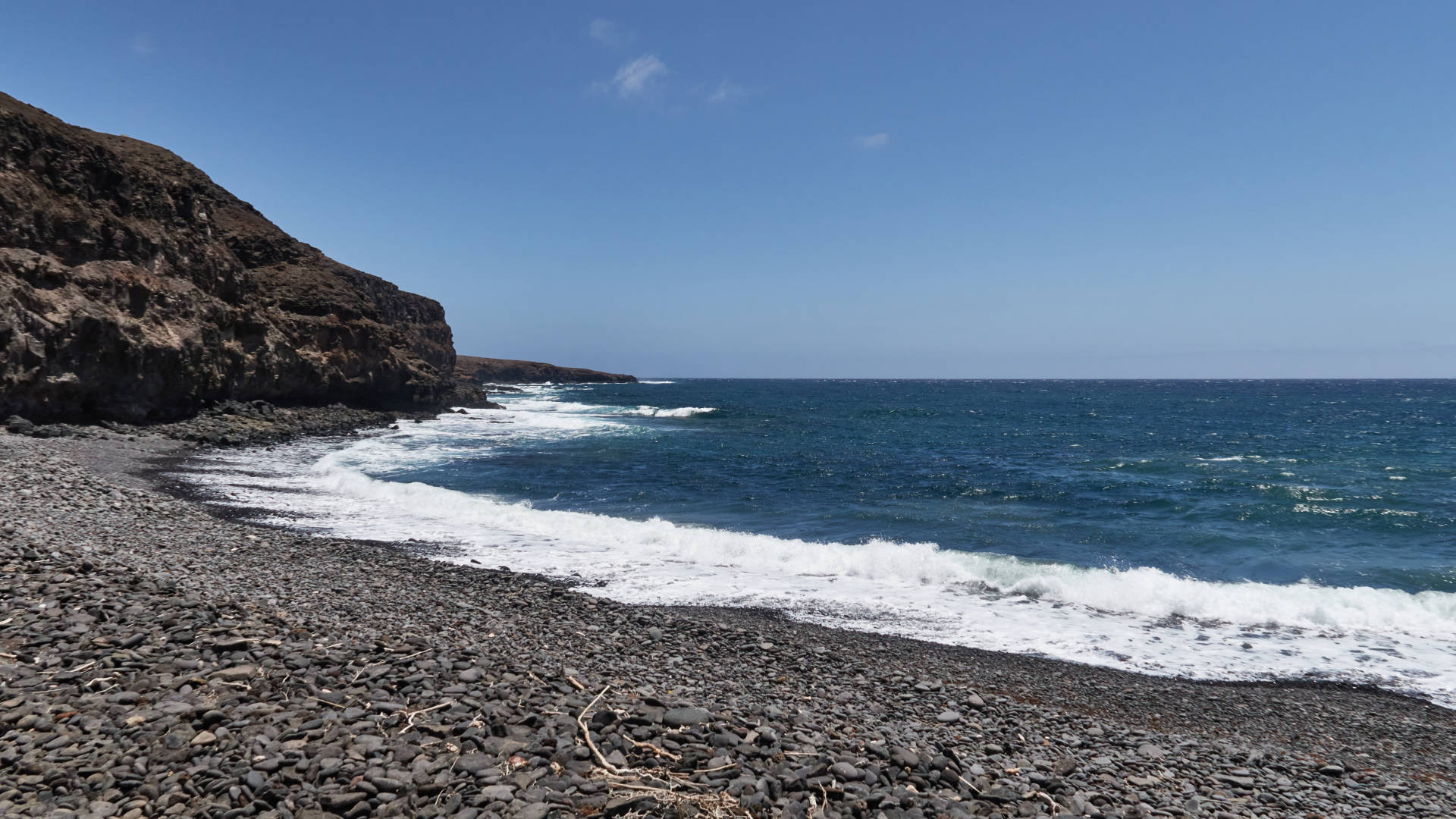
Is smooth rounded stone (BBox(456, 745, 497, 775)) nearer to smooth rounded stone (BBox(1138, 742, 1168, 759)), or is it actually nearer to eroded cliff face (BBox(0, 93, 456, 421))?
smooth rounded stone (BBox(1138, 742, 1168, 759))

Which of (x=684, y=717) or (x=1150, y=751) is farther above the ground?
(x=684, y=717)

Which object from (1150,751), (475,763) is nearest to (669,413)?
(1150,751)

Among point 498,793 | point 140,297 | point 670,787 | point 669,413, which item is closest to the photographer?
point 498,793

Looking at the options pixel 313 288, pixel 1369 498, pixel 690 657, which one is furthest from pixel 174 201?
pixel 1369 498

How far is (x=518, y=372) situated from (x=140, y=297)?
122658 millimetres

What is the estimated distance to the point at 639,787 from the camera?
169 inches

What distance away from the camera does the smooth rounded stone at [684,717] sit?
5371 mm

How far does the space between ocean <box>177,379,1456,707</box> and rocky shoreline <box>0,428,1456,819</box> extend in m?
1.71

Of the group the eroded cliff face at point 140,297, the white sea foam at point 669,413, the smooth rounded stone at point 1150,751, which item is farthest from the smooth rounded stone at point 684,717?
the white sea foam at point 669,413

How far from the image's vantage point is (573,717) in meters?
5.32

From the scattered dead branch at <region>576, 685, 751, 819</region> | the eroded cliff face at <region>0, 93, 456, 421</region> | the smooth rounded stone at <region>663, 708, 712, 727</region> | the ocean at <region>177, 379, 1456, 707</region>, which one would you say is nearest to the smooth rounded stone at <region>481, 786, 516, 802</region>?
the scattered dead branch at <region>576, 685, 751, 819</region>

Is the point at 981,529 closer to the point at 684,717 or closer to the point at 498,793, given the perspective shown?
the point at 684,717

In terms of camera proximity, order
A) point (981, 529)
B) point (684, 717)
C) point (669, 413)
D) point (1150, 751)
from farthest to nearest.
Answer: point (669, 413), point (981, 529), point (1150, 751), point (684, 717)

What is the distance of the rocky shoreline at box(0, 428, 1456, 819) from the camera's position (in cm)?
422
